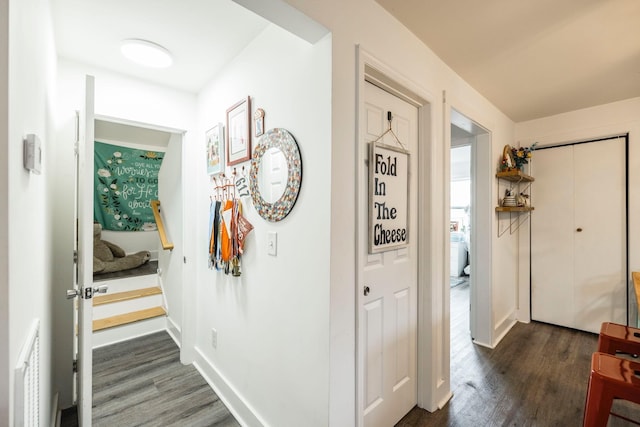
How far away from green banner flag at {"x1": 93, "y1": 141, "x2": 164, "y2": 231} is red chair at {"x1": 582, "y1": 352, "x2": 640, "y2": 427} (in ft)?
14.3

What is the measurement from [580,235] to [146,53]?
4.31 meters

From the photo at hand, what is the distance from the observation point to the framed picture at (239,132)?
1711mm

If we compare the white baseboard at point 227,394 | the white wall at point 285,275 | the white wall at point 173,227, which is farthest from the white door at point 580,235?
the white wall at point 173,227

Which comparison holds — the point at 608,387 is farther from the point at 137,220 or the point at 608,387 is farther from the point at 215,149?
the point at 137,220

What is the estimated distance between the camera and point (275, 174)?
4.90 ft

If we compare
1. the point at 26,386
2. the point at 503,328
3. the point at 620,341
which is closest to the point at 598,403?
the point at 620,341

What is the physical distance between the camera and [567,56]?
1874 mm

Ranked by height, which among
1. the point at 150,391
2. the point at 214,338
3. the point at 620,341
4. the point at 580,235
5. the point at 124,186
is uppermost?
the point at 124,186

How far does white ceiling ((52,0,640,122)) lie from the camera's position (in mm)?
1409

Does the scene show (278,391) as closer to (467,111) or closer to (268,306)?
(268,306)

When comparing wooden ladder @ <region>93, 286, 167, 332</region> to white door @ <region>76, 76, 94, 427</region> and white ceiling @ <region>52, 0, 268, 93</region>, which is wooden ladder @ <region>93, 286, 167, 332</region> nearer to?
white door @ <region>76, 76, 94, 427</region>

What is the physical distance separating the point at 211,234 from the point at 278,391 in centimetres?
114

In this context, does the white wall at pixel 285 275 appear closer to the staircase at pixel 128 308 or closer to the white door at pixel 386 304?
the white door at pixel 386 304

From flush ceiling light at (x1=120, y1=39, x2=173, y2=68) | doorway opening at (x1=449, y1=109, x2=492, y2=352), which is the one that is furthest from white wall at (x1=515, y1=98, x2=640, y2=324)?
flush ceiling light at (x1=120, y1=39, x2=173, y2=68)
